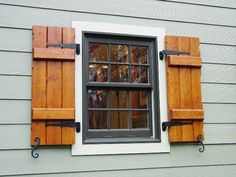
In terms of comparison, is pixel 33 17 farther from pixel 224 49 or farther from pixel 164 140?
pixel 224 49

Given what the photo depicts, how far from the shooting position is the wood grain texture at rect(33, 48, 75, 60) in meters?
2.92

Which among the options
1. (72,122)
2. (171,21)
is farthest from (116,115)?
(171,21)

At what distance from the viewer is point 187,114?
3256 mm

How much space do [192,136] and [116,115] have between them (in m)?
0.74

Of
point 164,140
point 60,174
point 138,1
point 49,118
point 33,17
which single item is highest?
point 138,1

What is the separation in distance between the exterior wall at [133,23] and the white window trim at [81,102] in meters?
0.06

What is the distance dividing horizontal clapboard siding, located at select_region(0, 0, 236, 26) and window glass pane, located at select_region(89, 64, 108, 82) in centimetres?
50

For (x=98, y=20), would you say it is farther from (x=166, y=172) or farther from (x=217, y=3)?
(x=166, y=172)

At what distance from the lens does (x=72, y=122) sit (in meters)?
2.96

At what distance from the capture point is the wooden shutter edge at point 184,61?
329 cm

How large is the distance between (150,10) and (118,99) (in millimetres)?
926

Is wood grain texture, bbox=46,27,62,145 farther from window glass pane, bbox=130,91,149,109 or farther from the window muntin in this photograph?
window glass pane, bbox=130,91,149,109

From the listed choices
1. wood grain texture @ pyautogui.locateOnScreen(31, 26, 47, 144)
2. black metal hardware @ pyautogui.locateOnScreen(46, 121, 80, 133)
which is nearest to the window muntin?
black metal hardware @ pyautogui.locateOnScreen(46, 121, 80, 133)

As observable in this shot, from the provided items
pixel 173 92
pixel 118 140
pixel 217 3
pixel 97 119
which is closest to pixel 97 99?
pixel 97 119
